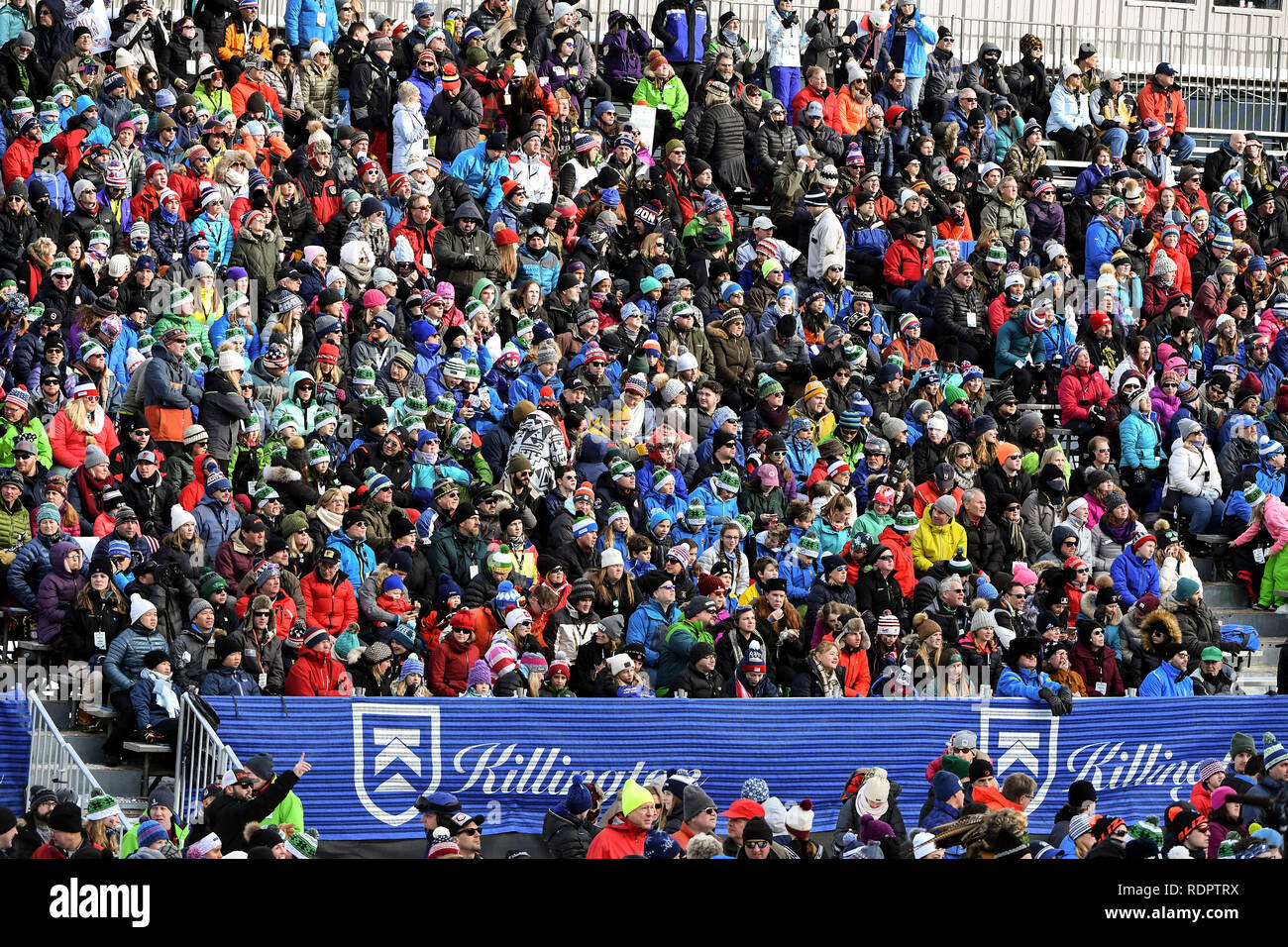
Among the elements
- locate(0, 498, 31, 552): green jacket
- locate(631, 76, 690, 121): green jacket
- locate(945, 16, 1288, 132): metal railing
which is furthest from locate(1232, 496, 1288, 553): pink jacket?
locate(0, 498, 31, 552): green jacket

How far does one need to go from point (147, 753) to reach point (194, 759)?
0.47 metres

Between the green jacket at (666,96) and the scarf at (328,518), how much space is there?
26.3 ft

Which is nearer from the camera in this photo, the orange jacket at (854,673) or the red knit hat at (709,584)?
the orange jacket at (854,673)

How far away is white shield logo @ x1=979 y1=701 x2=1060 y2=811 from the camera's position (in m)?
16.1

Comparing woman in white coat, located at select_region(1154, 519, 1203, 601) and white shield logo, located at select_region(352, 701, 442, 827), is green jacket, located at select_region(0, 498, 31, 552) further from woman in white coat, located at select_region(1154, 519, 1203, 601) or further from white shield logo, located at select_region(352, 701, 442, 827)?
woman in white coat, located at select_region(1154, 519, 1203, 601)

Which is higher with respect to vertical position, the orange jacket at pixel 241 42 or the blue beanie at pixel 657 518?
the orange jacket at pixel 241 42

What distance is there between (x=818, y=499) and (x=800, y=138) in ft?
20.1

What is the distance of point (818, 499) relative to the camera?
1883 centimetres

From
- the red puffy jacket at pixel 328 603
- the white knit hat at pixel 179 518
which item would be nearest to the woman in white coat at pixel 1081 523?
the red puffy jacket at pixel 328 603

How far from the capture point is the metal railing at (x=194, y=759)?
567 inches

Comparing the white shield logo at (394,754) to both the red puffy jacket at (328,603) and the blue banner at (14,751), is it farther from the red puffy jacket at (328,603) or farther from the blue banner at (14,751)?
the blue banner at (14,751)

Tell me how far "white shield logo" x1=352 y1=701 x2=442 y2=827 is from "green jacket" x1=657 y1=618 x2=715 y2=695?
206 cm

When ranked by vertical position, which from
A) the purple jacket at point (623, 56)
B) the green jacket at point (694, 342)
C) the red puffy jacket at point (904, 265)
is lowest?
the green jacket at point (694, 342)
